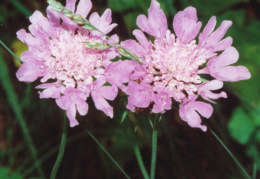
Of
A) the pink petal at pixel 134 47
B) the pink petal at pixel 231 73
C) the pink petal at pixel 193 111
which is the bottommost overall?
the pink petal at pixel 193 111

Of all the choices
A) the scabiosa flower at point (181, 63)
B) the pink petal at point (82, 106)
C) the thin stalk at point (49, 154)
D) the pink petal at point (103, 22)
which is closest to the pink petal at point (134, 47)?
the scabiosa flower at point (181, 63)

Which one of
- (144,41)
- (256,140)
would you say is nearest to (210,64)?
(144,41)

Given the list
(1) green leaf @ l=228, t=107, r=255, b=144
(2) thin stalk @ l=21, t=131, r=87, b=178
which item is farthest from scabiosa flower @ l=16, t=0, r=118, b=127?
(1) green leaf @ l=228, t=107, r=255, b=144

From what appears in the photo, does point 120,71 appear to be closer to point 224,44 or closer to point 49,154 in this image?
point 224,44

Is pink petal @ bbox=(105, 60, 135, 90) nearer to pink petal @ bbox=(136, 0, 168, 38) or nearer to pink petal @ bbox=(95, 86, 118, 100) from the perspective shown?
pink petal @ bbox=(95, 86, 118, 100)

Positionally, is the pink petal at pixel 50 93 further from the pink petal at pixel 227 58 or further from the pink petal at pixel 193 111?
the pink petal at pixel 227 58

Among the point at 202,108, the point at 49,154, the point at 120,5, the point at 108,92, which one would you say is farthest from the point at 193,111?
the point at 120,5

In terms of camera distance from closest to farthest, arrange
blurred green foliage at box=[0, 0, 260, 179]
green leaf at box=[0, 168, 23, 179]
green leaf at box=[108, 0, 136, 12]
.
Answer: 1. green leaf at box=[0, 168, 23, 179]
2. blurred green foliage at box=[0, 0, 260, 179]
3. green leaf at box=[108, 0, 136, 12]
